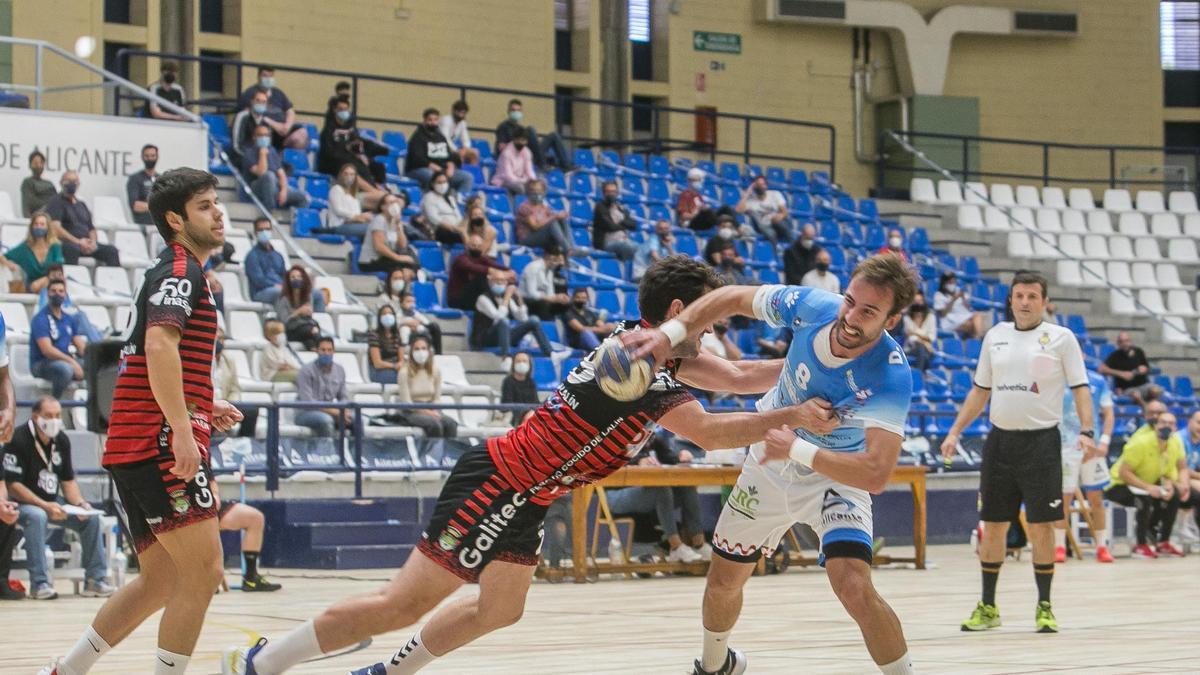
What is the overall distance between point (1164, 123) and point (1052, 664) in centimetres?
2734

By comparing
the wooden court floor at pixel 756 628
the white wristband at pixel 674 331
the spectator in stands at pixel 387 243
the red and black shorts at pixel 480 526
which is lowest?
the wooden court floor at pixel 756 628

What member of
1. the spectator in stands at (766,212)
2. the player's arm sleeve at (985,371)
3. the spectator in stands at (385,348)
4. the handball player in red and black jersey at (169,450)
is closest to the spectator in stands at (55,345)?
the spectator in stands at (385,348)

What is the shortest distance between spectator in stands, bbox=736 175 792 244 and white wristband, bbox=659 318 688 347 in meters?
19.9

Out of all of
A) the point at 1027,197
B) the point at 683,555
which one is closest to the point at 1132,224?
the point at 1027,197

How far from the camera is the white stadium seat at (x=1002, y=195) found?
30.4 metres

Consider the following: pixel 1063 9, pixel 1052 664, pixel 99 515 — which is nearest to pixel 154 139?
pixel 99 515

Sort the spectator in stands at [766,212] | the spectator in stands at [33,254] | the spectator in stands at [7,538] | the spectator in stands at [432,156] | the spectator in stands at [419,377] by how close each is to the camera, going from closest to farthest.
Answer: the spectator in stands at [7,538]
the spectator in stands at [33,254]
the spectator in stands at [419,377]
the spectator in stands at [432,156]
the spectator in stands at [766,212]

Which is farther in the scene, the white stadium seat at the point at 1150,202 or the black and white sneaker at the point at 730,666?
the white stadium seat at the point at 1150,202

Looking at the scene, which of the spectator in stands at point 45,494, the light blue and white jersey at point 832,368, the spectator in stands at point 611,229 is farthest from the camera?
the spectator in stands at point 611,229

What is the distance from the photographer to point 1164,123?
33812mm

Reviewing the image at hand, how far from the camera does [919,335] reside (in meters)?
23.8

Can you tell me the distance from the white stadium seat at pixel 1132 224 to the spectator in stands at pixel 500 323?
46.0 ft

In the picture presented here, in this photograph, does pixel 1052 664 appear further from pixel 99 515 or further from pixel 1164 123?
pixel 1164 123

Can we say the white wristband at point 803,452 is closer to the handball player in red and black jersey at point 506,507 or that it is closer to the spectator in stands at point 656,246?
the handball player in red and black jersey at point 506,507
